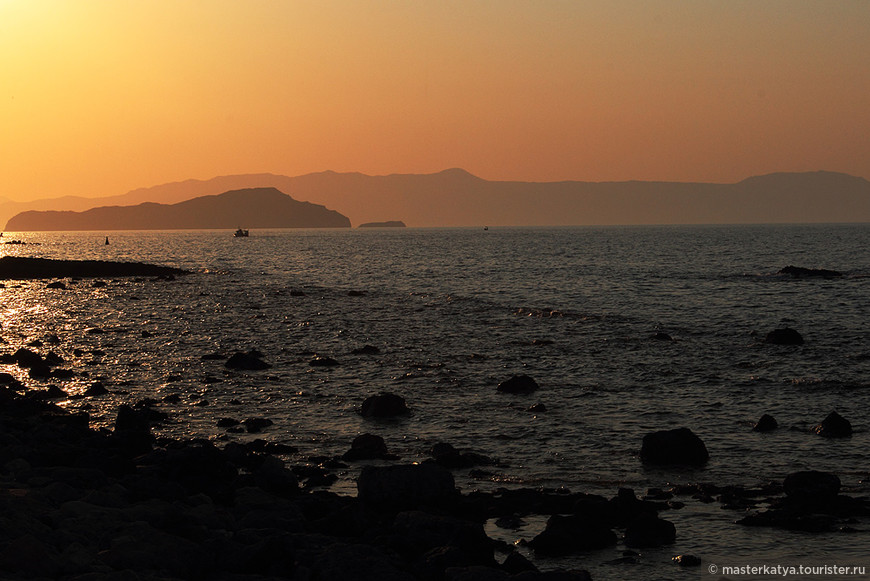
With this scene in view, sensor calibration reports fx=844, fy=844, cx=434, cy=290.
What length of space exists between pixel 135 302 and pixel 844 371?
52.9 metres

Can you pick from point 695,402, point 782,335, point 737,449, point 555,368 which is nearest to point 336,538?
point 737,449

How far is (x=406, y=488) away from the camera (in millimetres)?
17062

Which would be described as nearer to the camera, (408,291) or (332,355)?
(332,355)

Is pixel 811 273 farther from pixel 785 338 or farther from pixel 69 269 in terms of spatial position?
pixel 69 269

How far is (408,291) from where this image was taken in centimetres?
8100

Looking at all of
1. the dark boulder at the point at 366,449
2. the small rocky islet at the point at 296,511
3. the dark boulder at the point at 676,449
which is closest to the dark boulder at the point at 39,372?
the small rocky islet at the point at 296,511

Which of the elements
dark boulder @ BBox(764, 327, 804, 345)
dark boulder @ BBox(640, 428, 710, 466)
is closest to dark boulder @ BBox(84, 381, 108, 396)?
dark boulder @ BBox(640, 428, 710, 466)

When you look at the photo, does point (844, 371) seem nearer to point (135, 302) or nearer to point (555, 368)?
point (555, 368)

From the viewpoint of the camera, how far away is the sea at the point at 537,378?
63.9 feet

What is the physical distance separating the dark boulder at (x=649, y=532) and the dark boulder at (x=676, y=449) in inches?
194

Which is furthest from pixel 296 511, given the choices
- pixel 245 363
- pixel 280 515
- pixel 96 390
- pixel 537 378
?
pixel 245 363

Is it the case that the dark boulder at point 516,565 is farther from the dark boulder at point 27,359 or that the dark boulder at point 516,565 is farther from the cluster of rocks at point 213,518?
the dark boulder at point 27,359

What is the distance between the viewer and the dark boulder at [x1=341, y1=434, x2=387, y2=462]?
2159cm

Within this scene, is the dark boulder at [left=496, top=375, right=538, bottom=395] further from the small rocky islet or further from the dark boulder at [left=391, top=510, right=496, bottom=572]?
the dark boulder at [left=391, top=510, right=496, bottom=572]
